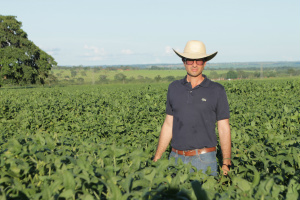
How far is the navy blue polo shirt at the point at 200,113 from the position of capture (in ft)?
14.1

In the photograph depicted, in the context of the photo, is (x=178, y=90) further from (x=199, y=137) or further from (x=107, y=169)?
(x=107, y=169)

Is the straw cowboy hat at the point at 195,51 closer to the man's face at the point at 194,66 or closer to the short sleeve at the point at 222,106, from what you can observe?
the man's face at the point at 194,66

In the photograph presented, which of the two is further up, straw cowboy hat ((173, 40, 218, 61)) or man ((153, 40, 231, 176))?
straw cowboy hat ((173, 40, 218, 61))

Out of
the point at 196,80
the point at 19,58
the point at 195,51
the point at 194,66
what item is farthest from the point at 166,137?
the point at 19,58

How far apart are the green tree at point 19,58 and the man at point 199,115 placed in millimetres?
48932

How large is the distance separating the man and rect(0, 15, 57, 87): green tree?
48932 millimetres

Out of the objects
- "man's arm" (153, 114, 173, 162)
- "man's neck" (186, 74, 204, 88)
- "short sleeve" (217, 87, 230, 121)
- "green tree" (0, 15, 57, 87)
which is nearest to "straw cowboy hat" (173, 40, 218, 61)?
"man's neck" (186, 74, 204, 88)

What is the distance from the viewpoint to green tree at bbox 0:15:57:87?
50250mm

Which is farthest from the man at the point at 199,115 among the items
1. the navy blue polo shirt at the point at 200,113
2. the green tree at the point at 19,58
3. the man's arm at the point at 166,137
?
the green tree at the point at 19,58

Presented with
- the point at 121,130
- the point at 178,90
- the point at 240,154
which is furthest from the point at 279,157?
the point at 121,130

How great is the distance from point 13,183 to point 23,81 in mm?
52208

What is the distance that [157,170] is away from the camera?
2750 millimetres

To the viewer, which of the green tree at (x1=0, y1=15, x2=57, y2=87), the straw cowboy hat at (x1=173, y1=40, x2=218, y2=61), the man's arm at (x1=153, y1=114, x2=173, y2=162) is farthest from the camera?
the green tree at (x1=0, y1=15, x2=57, y2=87)

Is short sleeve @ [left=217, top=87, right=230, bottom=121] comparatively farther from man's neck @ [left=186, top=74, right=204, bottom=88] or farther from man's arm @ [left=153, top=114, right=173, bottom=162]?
man's arm @ [left=153, top=114, right=173, bottom=162]
